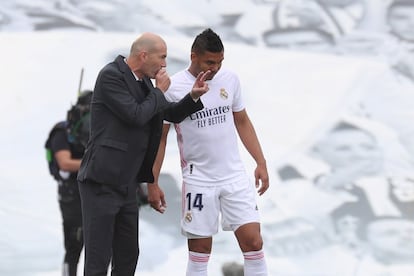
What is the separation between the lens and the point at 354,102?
8258 millimetres

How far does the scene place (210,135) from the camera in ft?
16.4

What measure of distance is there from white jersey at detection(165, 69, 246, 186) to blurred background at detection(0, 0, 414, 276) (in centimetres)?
223

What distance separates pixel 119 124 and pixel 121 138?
0.19 ft

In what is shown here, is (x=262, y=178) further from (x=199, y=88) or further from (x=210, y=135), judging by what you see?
(x=199, y=88)

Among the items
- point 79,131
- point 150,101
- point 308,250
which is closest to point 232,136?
point 150,101

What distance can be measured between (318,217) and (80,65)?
2127 millimetres

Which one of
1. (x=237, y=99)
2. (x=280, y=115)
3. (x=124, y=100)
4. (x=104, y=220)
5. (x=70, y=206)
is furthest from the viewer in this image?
(x=280, y=115)

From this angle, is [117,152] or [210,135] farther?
[210,135]

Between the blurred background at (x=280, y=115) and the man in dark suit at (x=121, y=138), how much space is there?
257cm

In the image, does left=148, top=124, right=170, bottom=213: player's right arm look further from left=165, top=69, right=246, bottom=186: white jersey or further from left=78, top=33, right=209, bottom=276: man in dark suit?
left=78, top=33, right=209, bottom=276: man in dark suit

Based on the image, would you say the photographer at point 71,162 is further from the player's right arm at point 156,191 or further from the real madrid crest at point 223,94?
the real madrid crest at point 223,94

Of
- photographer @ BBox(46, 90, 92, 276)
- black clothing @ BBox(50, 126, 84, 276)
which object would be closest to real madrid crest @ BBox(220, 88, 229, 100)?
photographer @ BBox(46, 90, 92, 276)

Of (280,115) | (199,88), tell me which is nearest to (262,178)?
(199,88)

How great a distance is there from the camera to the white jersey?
16.4 feet
